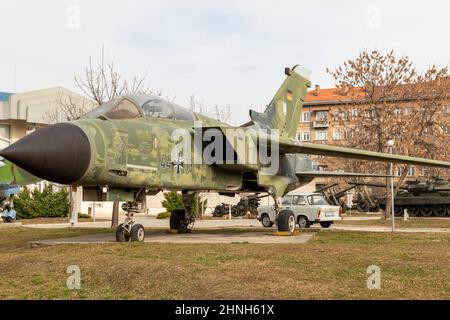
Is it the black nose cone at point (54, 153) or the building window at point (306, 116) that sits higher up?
the building window at point (306, 116)

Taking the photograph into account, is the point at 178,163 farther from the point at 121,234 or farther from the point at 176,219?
the point at 176,219

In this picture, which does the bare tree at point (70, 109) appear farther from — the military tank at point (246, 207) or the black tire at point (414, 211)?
the black tire at point (414, 211)

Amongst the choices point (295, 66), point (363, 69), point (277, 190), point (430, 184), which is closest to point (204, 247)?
point (277, 190)

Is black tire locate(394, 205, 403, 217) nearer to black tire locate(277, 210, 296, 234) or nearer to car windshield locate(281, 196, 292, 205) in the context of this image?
car windshield locate(281, 196, 292, 205)

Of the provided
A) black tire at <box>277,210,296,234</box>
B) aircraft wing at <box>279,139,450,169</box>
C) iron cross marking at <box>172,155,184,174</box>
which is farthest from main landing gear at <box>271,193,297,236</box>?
iron cross marking at <box>172,155,184,174</box>

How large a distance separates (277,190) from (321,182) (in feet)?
192

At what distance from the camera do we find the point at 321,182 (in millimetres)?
72125

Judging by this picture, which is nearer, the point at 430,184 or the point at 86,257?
the point at 86,257

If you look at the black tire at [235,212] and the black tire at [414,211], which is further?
the black tire at [414,211]

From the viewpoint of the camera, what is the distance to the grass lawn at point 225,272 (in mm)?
6001

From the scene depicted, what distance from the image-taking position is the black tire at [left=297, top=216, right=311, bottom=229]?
71.2 feet

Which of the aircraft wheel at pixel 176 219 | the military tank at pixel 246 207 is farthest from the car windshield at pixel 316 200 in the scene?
the military tank at pixel 246 207

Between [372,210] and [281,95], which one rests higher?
[281,95]
